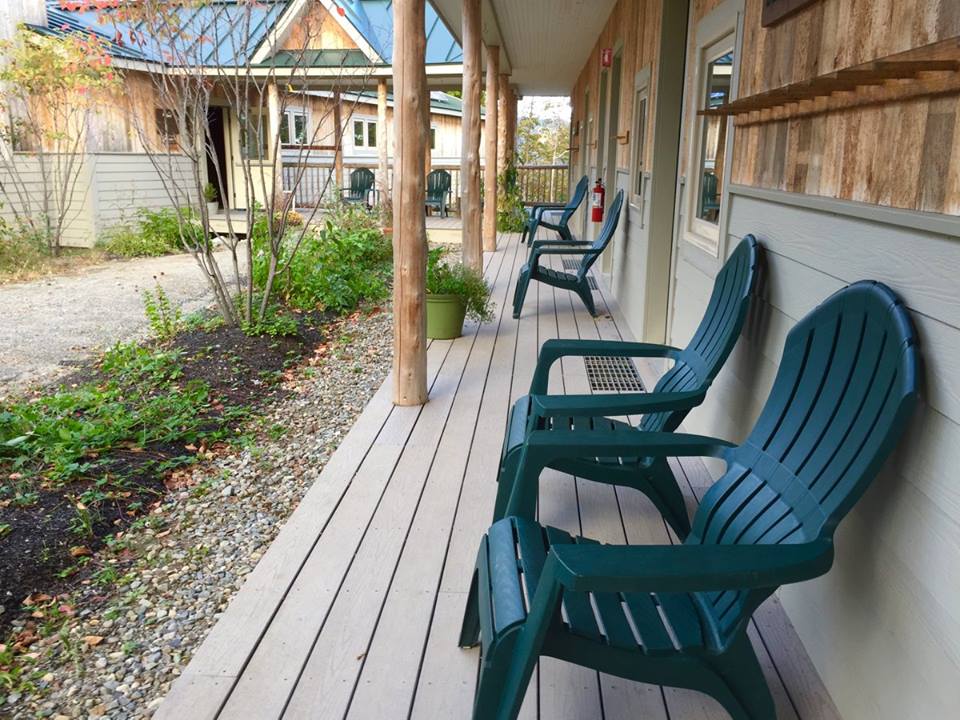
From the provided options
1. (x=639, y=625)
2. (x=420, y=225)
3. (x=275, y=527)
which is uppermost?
(x=420, y=225)

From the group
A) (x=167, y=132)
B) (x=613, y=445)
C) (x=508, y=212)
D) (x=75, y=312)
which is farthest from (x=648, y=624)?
(x=508, y=212)

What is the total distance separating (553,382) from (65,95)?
904cm

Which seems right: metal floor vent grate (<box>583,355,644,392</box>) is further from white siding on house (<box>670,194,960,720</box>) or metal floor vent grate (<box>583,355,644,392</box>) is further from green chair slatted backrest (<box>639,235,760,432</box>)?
white siding on house (<box>670,194,960,720</box>)

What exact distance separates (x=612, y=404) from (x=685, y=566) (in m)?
0.96

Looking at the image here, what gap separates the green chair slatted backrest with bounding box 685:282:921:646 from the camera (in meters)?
1.48

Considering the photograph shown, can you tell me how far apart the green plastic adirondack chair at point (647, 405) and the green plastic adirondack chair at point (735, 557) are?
0.36 m

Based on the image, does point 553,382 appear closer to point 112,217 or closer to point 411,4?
point 411,4

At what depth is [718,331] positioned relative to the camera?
264 cm

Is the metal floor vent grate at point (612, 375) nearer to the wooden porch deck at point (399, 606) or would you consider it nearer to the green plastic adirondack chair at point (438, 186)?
the wooden porch deck at point (399, 606)

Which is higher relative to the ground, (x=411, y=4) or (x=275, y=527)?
(x=411, y=4)

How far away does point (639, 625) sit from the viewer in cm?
161

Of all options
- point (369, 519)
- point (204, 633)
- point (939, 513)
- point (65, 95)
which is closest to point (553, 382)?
point (369, 519)

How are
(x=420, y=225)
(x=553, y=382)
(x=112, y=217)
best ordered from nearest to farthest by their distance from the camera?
(x=420, y=225)
(x=553, y=382)
(x=112, y=217)

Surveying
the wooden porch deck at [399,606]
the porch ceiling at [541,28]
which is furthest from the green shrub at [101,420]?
the porch ceiling at [541,28]
